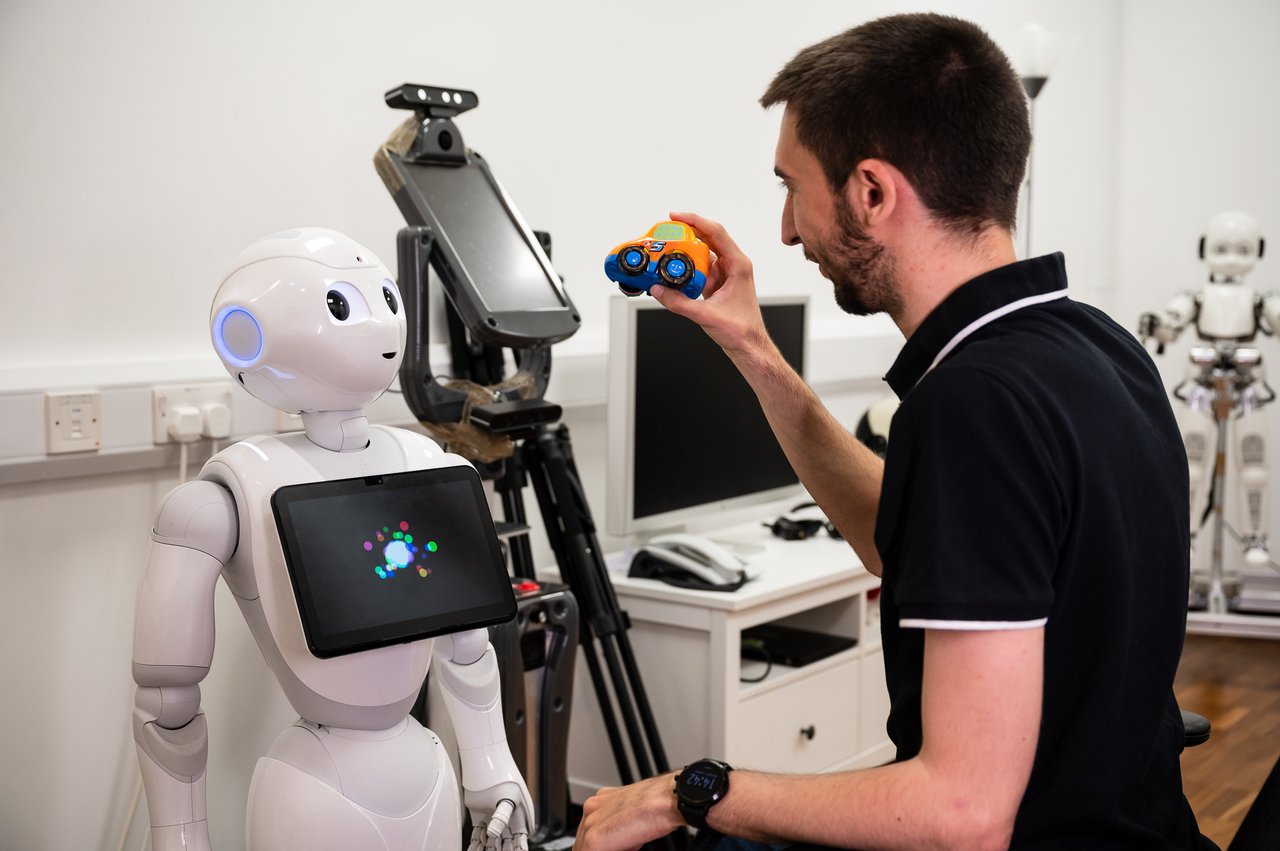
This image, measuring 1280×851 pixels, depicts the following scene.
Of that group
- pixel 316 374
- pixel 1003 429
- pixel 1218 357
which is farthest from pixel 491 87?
pixel 1218 357

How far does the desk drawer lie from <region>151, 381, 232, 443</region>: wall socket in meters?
1.22

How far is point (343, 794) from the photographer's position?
4.99 ft

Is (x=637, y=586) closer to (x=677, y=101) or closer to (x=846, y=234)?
(x=677, y=101)

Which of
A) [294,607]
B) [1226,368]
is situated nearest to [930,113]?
[294,607]

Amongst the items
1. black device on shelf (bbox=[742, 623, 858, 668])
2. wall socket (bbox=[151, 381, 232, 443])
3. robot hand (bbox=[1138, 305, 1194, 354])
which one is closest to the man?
wall socket (bbox=[151, 381, 232, 443])

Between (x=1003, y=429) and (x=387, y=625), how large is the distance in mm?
770

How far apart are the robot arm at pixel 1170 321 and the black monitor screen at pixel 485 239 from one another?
9.77 ft

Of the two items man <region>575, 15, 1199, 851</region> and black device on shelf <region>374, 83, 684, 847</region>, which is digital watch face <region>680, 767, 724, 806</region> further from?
black device on shelf <region>374, 83, 684, 847</region>

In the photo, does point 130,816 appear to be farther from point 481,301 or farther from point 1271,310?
point 1271,310

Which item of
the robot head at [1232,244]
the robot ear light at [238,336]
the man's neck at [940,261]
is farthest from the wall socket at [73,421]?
the robot head at [1232,244]

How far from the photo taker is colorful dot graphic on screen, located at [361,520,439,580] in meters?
1.52

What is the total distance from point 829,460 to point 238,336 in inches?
29.1

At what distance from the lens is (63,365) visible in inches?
80.0

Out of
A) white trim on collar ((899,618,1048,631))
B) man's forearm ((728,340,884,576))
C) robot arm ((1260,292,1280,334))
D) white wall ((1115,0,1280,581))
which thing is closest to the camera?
white trim on collar ((899,618,1048,631))
